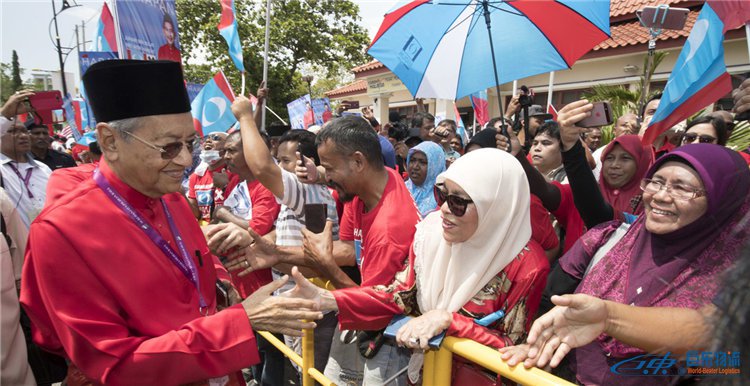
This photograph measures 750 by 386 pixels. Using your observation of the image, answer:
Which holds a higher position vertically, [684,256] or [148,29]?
[148,29]

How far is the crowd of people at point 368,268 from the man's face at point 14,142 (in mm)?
2123

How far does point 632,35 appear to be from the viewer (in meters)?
11.3

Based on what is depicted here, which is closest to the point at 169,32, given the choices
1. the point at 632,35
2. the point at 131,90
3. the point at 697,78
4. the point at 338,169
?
the point at 338,169

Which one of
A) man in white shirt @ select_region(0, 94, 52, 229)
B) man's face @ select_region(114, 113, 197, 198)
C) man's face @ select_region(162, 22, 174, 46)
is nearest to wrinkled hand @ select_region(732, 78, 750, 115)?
man's face @ select_region(114, 113, 197, 198)

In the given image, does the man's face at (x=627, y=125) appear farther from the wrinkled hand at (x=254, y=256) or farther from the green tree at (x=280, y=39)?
the green tree at (x=280, y=39)

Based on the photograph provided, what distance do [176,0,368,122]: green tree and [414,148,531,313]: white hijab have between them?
20.0 m

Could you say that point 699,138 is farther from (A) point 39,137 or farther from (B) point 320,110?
(A) point 39,137

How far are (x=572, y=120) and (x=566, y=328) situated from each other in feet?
4.85

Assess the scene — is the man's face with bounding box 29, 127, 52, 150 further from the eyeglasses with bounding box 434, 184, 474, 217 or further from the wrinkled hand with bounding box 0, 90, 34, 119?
the eyeglasses with bounding box 434, 184, 474, 217

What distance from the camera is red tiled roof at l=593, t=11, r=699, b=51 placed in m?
9.90

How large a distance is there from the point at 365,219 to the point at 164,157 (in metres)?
1.11

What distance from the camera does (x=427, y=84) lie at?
4355 millimetres

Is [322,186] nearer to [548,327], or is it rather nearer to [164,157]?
[164,157]

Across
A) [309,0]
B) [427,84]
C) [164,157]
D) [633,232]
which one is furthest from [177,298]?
[309,0]
